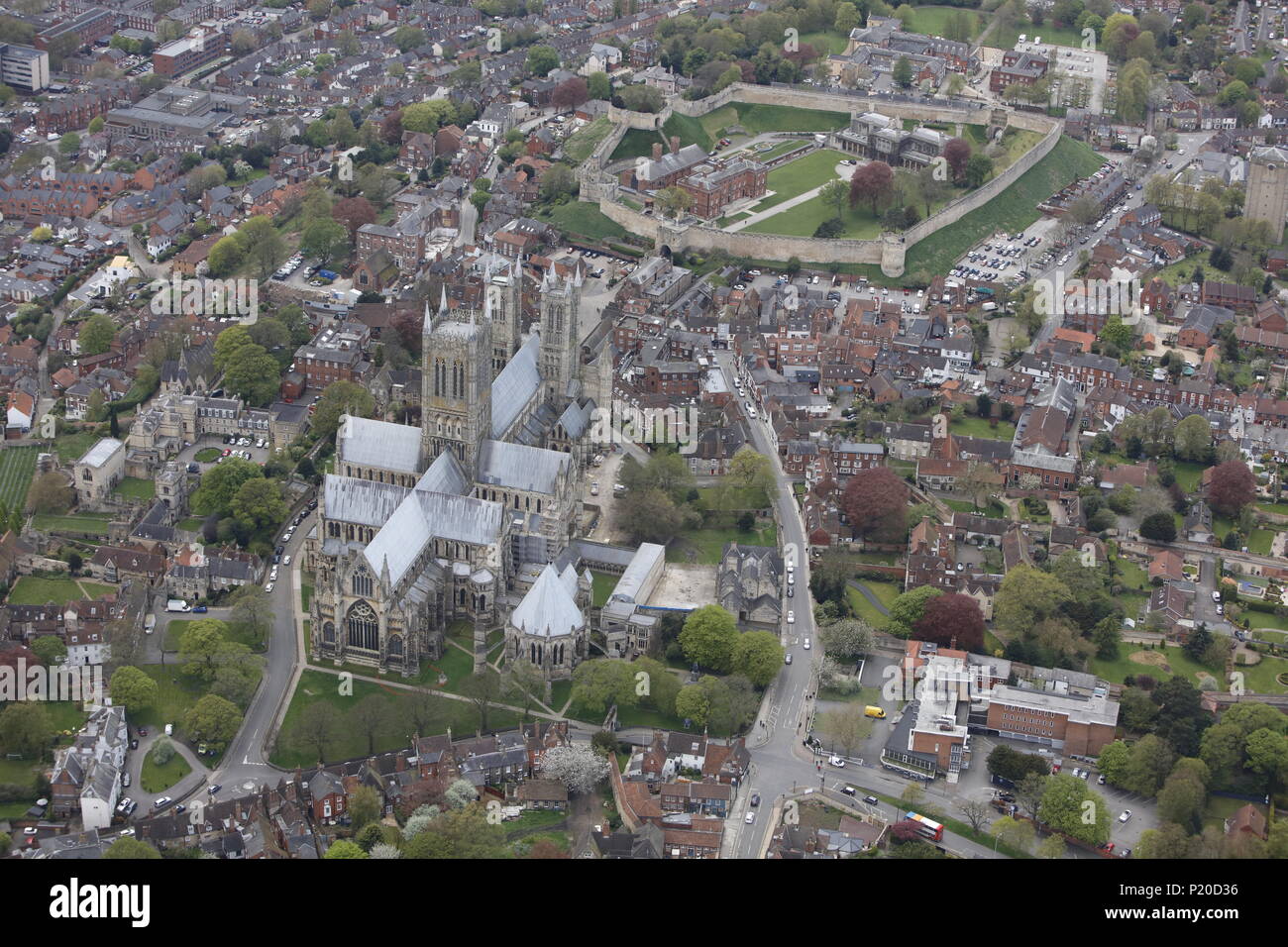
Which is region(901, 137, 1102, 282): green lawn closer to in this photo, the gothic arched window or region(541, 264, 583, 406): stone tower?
region(541, 264, 583, 406): stone tower

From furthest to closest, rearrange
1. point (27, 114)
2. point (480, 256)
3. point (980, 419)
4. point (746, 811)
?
point (27, 114) < point (480, 256) < point (980, 419) < point (746, 811)

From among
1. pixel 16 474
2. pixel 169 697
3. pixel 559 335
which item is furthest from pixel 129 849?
pixel 559 335

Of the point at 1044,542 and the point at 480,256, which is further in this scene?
the point at 480,256

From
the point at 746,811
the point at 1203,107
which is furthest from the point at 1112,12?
the point at 746,811

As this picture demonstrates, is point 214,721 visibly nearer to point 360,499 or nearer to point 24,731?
point 24,731

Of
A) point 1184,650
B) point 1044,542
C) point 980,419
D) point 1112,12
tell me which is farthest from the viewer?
point 1112,12

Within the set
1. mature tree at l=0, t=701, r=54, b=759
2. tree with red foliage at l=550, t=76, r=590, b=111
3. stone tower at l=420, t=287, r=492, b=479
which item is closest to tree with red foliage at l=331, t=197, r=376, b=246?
tree with red foliage at l=550, t=76, r=590, b=111

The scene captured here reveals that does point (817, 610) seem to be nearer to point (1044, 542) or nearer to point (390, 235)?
point (1044, 542)

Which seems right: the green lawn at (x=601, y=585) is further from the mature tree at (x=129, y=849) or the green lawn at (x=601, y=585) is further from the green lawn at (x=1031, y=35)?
the green lawn at (x=1031, y=35)
